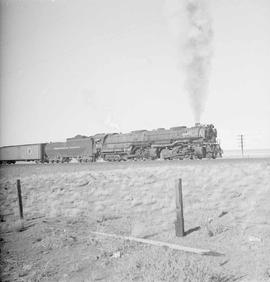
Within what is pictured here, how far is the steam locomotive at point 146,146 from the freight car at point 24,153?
1.61 m

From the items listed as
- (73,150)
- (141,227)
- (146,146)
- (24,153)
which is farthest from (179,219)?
(24,153)

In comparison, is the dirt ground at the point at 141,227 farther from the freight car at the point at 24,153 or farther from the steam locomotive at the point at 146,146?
the freight car at the point at 24,153

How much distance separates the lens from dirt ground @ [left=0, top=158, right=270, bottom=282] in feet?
23.0

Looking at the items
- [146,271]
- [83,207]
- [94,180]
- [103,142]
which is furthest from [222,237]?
[103,142]

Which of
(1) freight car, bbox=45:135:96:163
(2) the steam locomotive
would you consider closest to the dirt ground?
(2) the steam locomotive

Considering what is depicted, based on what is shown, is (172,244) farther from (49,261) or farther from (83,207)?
(83,207)

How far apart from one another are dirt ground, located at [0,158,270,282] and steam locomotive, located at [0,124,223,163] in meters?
8.84

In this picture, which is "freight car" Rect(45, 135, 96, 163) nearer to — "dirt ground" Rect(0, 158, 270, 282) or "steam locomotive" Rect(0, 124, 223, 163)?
"steam locomotive" Rect(0, 124, 223, 163)

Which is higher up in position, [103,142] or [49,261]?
[103,142]

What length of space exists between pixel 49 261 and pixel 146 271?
8.63 feet

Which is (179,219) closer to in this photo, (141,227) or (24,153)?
(141,227)

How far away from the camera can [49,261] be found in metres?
8.03

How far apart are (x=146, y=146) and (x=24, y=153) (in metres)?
20.4

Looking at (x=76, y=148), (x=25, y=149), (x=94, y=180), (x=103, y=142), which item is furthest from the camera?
(x=25, y=149)
